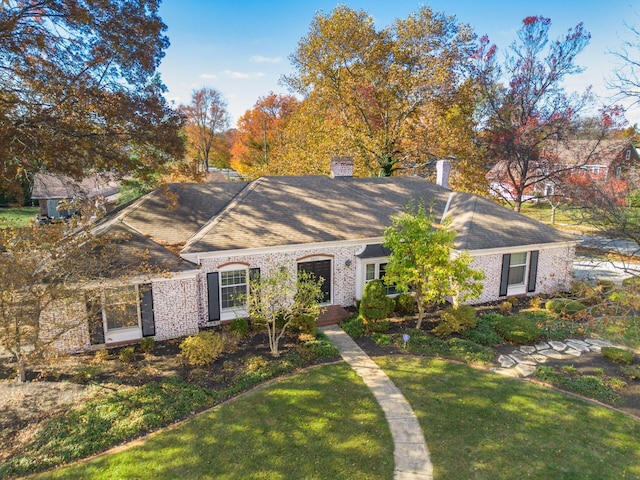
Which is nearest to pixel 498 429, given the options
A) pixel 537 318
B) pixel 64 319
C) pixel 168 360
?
pixel 537 318

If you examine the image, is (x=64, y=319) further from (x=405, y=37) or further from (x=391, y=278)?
(x=405, y=37)

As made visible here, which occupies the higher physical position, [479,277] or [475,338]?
[479,277]

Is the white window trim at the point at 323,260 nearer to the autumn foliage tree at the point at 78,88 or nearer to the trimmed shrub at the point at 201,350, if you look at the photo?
the trimmed shrub at the point at 201,350

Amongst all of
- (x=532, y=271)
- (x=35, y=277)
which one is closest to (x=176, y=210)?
(x=35, y=277)

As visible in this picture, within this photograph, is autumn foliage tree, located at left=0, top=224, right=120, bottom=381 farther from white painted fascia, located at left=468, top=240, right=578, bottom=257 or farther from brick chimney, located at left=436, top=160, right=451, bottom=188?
brick chimney, located at left=436, top=160, right=451, bottom=188

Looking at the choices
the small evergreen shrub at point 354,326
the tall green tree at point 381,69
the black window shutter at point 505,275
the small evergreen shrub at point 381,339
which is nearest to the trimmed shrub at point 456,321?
the small evergreen shrub at point 381,339
